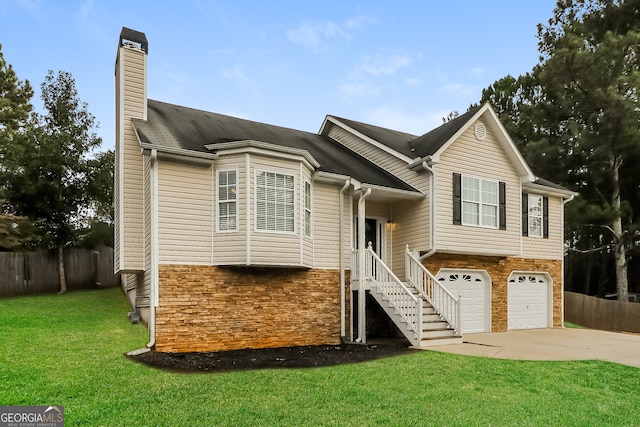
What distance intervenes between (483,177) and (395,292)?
504 centimetres

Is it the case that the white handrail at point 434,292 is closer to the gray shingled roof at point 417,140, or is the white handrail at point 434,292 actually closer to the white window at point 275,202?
the gray shingled roof at point 417,140

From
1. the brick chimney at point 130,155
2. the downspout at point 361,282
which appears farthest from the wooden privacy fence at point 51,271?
the downspout at point 361,282

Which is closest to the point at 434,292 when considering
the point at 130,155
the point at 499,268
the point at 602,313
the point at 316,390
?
the point at 499,268

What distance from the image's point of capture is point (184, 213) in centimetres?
1036

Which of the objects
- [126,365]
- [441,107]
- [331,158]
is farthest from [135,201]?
[441,107]

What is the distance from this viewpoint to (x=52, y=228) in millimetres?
17906

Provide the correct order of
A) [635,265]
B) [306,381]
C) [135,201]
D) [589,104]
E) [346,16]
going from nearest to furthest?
1. [306,381]
2. [135,201]
3. [346,16]
4. [589,104]
5. [635,265]

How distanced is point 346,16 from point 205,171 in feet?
33.5

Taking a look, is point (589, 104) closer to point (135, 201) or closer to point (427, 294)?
point (427, 294)

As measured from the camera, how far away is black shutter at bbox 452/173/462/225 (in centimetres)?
1341

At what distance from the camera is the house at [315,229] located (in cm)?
1033

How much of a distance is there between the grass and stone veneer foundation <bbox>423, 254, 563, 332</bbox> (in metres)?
4.67

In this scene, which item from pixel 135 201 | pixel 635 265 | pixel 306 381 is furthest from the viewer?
pixel 635 265

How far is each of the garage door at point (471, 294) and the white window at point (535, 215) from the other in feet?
9.51
